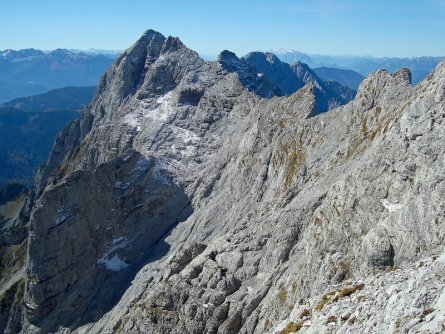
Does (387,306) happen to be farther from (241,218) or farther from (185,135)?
(185,135)

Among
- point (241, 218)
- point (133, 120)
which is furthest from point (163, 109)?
point (241, 218)

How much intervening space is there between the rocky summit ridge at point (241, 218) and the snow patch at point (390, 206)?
0.46ft

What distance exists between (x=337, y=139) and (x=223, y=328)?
3392 cm

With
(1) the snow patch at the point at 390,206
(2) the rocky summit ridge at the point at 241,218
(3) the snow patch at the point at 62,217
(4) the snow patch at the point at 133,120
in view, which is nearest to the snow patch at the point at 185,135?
(2) the rocky summit ridge at the point at 241,218

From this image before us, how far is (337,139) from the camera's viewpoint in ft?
245

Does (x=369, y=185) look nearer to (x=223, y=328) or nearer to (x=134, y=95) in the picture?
(x=223, y=328)

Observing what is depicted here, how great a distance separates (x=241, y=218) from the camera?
8575 centimetres

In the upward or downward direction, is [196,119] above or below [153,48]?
below

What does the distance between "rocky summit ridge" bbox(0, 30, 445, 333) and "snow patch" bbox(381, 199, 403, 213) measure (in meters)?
0.14

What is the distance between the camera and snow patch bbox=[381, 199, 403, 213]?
4935 centimetres

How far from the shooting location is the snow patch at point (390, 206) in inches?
1943

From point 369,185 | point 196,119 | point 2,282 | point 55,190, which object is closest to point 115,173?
point 55,190

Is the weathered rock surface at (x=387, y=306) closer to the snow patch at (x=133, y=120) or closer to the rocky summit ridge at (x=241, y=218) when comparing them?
the rocky summit ridge at (x=241, y=218)

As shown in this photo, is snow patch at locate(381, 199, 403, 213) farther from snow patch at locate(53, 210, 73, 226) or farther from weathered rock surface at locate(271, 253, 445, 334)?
snow patch at locate(53, 210, 73, 226)
